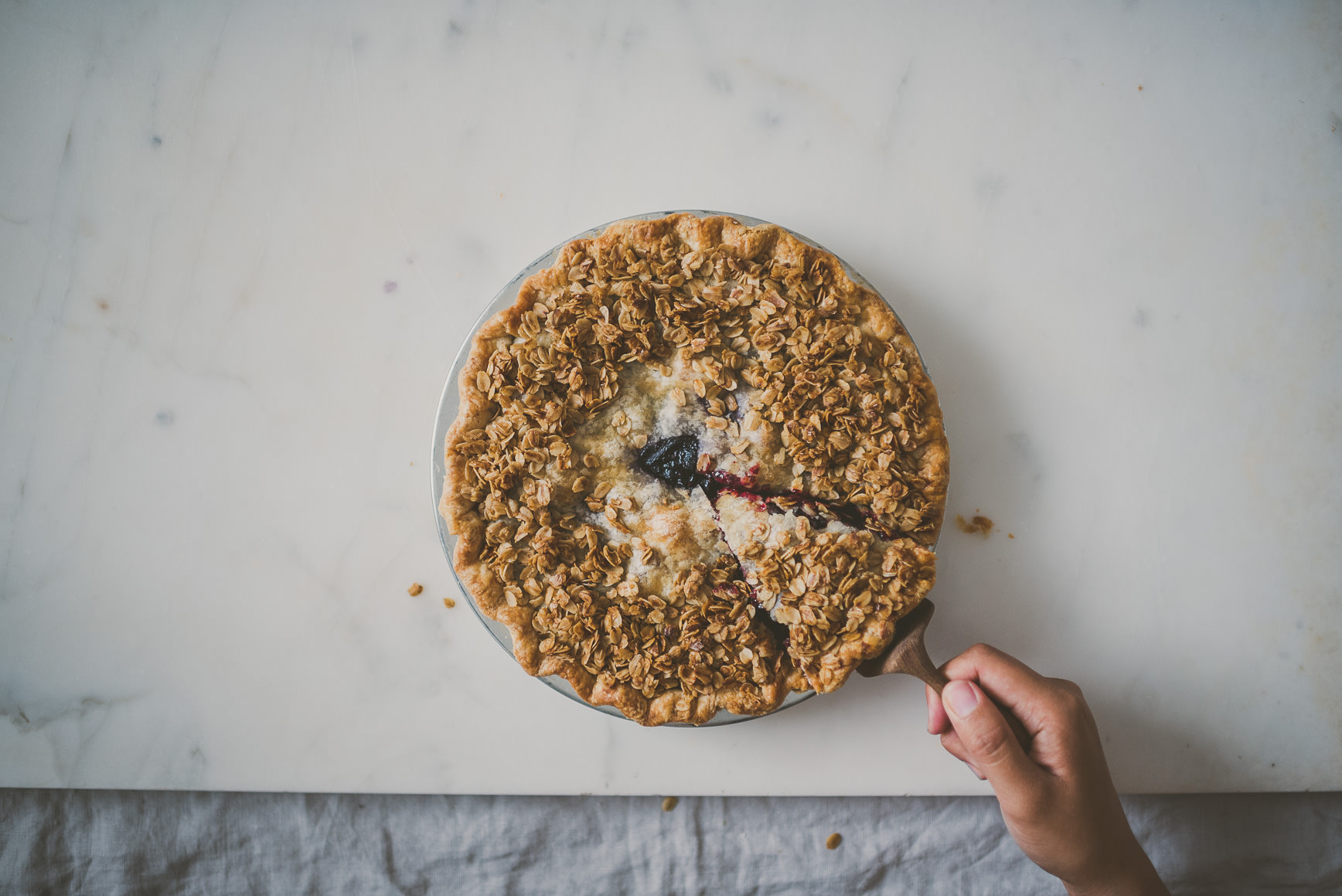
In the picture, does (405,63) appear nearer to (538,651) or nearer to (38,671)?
(538,651)

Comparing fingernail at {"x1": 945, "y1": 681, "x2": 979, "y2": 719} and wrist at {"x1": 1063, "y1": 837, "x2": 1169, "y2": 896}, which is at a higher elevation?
fingernail at {"x1": 945, "y1": 681, "x2": 979, "y2": 719}

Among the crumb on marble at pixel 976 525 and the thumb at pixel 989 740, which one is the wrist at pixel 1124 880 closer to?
the thumb at pixel 989 740

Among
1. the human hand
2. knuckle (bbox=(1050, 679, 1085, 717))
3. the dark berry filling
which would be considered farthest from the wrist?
the dark berry filling

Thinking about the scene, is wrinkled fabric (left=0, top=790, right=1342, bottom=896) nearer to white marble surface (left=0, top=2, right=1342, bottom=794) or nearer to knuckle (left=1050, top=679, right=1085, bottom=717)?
white marble surface (left=0, top=2, right=1342, bottom=794)

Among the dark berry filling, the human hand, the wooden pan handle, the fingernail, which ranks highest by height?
the dark berry filling

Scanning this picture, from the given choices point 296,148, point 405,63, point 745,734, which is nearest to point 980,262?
point 745,734

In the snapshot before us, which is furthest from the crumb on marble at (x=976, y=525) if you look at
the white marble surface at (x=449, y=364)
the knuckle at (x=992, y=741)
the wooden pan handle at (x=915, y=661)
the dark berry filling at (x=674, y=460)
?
the dark berry filling at (x=674, y=460)

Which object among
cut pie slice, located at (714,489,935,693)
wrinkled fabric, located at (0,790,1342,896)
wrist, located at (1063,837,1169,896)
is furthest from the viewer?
wrinkled fabric, located at (0,790,1342,896)

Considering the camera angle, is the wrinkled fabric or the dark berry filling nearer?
the dark berry filling
